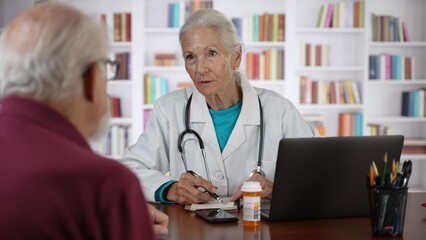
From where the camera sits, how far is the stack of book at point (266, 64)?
5387mm

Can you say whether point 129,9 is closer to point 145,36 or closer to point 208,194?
point 145,36

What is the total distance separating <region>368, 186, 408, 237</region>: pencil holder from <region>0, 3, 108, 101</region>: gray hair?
3.00ft

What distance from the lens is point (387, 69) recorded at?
5.48 m

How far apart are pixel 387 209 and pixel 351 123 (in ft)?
13.0

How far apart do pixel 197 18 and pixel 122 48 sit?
3209 mm

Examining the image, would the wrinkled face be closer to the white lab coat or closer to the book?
the white lab coat

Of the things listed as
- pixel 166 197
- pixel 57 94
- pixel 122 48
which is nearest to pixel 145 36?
pixel 122 48

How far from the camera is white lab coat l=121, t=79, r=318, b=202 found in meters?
2.39

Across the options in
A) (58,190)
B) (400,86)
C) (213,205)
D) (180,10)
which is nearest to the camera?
(58,190)

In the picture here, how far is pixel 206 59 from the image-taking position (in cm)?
240

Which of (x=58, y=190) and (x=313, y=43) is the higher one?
(x=313, y=43)

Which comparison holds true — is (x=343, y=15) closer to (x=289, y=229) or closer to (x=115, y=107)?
(x=115, y=107)

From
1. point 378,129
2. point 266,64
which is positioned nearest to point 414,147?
point 378,129

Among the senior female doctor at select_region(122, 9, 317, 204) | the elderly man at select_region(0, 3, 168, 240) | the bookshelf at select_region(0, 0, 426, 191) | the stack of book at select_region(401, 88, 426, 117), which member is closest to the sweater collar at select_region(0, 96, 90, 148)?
the elderly man at select_region(0, 3, 168, 240)
